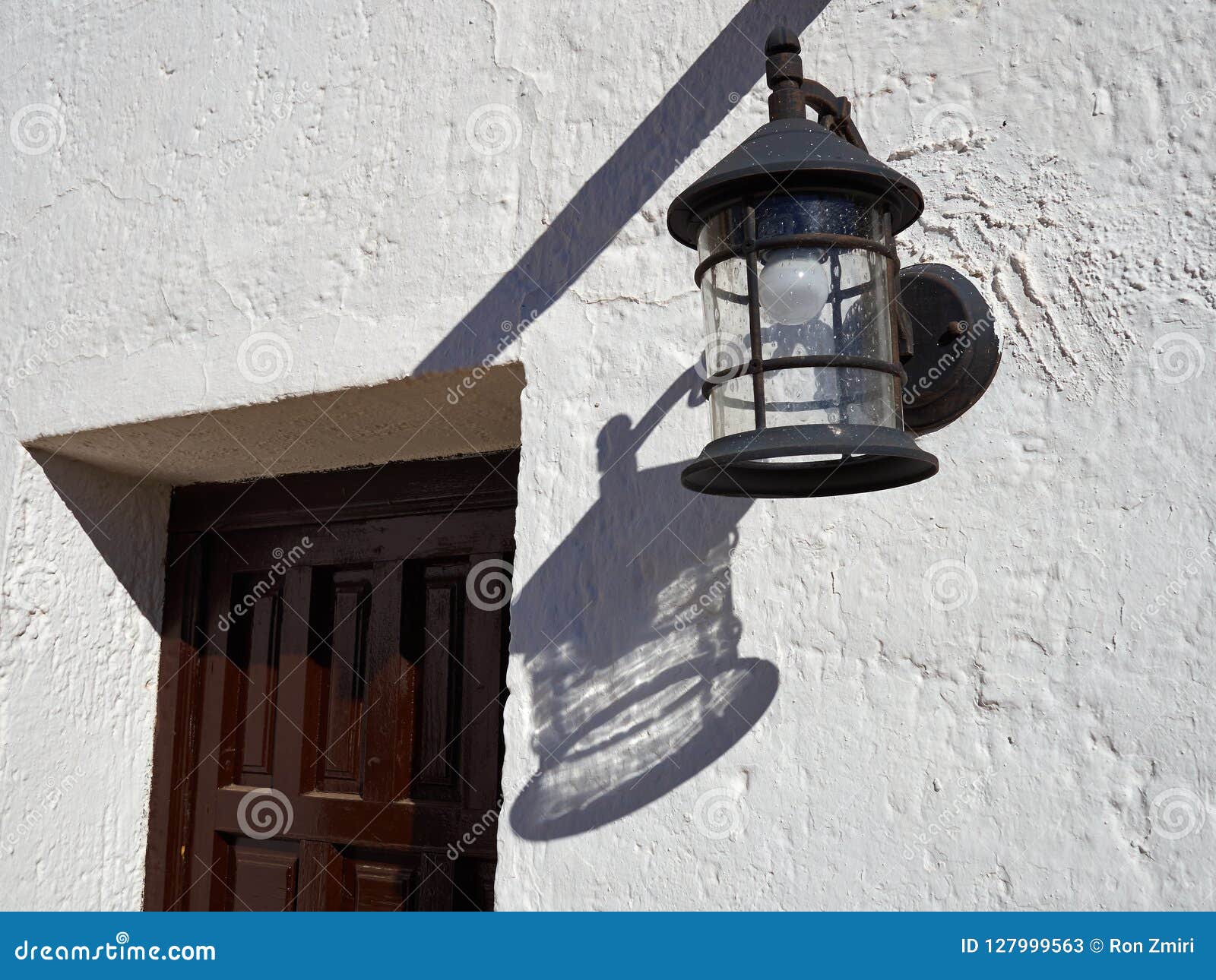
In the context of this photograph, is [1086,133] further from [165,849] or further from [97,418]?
[165,849]

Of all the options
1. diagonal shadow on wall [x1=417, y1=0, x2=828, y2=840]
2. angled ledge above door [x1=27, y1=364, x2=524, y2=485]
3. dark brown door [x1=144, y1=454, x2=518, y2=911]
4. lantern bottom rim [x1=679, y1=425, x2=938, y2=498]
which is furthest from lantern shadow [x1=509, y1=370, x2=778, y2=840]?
dark brown door [x1=144, y1=454, x2=518, y2=911]

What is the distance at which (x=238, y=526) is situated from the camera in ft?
8.80

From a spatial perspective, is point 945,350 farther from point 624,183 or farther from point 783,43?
point 624,183

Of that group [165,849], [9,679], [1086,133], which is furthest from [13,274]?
[1086,133]

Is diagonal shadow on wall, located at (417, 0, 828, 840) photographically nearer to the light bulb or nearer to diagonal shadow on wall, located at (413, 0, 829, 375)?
diagonal shadow on wall, located at (413, 0, 829, 375)

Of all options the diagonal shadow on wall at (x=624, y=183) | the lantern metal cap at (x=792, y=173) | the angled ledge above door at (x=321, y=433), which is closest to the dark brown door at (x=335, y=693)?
the angled ledge above door at (x=321, y=433)

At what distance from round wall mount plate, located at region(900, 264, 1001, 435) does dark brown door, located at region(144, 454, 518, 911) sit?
1.05m

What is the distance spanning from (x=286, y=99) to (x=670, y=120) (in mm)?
949

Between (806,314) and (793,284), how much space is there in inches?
1.6

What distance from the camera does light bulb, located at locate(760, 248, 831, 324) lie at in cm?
131

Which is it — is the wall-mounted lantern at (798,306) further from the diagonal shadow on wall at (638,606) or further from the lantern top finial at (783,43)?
the diagonal shadow on wall at (638,606)

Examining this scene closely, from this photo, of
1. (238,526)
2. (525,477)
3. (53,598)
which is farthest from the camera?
(238,526)

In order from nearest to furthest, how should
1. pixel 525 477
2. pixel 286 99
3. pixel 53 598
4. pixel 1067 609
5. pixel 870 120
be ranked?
pixel 1067 609
pixel 870 120
pixel 525 477
pixel 286 99
pixel 53 598

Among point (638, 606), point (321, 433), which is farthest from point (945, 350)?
point (321, 433)
